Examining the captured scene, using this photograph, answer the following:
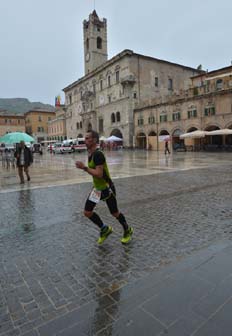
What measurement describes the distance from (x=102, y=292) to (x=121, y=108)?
4508cm

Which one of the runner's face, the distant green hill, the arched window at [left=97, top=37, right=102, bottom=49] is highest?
the distant green hill

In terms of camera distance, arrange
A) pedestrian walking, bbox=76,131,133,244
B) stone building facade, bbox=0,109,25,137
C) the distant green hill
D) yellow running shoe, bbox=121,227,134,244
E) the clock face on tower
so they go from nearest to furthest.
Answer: pedestrian walking, bbox=76,131,133,244 < yellow running shoe, bbox=121,227,134,244 < the clock face on tower < stone building facade, bbox=0,109,25,137 < the distant green hill

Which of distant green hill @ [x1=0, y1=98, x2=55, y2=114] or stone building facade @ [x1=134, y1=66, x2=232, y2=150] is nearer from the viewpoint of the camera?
stone building facade @ [x1=134, y1=66, x2=232, y2=150]

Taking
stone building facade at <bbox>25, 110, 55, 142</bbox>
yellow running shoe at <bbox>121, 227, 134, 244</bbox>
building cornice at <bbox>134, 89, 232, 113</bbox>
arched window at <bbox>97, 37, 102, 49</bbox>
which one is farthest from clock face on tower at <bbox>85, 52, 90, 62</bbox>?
yellow running shoe at <bbox>121, 227, 134, 244</bbox>

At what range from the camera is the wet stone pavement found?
7.32 ft

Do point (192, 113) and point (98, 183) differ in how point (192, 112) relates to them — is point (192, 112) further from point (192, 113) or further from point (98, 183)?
point (98, 183)

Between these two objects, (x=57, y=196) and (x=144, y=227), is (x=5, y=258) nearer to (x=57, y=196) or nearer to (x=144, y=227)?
(x=144, y=227)

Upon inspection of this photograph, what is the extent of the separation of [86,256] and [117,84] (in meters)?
46.3

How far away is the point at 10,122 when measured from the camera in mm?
77938

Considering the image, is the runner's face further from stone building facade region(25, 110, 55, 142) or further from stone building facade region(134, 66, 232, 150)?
stone building facade region(25, 110, 55, 142)

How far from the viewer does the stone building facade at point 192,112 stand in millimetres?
30969

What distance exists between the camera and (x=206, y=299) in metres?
2.43

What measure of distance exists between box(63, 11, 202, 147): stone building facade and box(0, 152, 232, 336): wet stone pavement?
35763 millimetres

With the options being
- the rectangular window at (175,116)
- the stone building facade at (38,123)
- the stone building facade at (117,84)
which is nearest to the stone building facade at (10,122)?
the stone building facade at (38,123)
